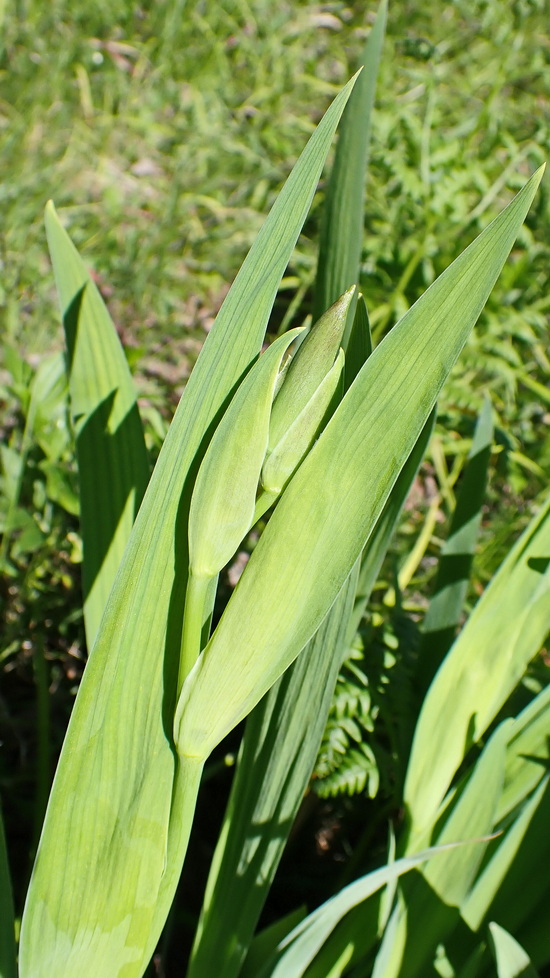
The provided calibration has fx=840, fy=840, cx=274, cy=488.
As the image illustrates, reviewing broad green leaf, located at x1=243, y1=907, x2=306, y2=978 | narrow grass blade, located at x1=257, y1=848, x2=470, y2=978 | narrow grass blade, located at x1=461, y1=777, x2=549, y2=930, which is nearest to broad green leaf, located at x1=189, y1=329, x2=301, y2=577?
narrow grass blade, located at x1=257, y1=848, x2=470, y2=978

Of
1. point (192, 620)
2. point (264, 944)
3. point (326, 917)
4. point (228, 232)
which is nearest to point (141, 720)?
point (192, 620)

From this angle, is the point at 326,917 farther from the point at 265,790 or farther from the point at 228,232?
the point at 228,232

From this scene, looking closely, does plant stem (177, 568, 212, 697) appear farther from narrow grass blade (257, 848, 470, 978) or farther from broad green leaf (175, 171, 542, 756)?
narrow grass blade (257, 848, 470, 978)

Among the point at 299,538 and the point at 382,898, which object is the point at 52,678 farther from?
the point at 299,538

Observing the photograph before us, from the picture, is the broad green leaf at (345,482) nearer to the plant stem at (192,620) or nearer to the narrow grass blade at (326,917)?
the plant stem at (192,620)

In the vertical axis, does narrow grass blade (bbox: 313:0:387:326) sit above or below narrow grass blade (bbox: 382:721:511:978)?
above
